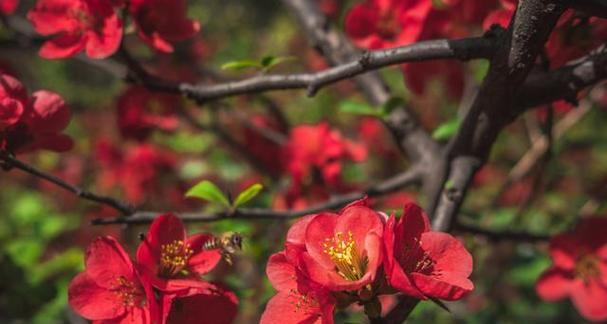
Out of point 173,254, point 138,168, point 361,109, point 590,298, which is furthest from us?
point 138,168

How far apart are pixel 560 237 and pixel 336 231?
78 cm

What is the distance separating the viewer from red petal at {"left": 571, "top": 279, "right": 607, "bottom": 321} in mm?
1449

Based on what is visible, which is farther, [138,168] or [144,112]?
[138,168]

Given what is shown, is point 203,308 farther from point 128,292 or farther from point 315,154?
point 315,154

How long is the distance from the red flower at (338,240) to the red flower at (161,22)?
0.52m

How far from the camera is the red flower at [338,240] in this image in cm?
84

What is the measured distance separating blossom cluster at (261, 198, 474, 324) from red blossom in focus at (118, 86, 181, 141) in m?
1.02

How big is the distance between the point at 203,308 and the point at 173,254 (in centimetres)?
10

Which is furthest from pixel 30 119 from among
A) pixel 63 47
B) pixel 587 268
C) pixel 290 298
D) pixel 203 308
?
pixel 587 268

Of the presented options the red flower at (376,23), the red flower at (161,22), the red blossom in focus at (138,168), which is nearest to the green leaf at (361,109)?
the red flower at (376,23)

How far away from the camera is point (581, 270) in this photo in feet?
4.97

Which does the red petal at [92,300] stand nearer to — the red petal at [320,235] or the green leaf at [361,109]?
the red petal at [320,235]

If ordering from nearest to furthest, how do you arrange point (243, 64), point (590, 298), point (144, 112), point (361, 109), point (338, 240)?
point (338, 240), point (243, 64), point (361, 109), point (590, 298), point (144, 112)

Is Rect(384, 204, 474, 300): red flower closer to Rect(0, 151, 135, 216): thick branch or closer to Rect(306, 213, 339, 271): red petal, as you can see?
Rect(306, 213, 339, 271): red petal
